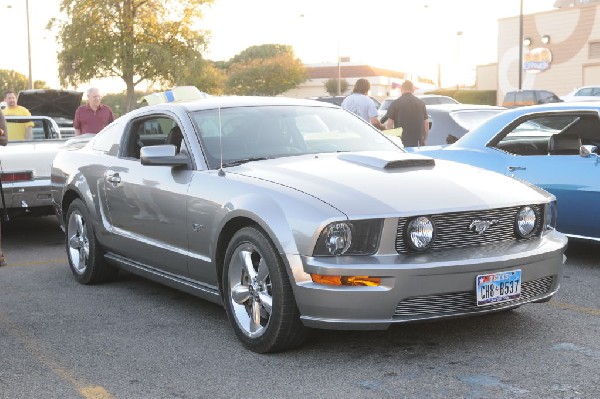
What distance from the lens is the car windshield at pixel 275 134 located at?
571 cm

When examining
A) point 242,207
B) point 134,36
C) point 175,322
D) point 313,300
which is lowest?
point 175,322

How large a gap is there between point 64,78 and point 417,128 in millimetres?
30726

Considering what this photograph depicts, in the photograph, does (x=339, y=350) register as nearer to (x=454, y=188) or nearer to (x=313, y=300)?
(x=313, y=300)

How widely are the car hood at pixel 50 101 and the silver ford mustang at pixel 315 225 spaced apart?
15238 mm

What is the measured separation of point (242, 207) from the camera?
16.2ft

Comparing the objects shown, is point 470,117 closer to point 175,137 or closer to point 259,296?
point 175,137

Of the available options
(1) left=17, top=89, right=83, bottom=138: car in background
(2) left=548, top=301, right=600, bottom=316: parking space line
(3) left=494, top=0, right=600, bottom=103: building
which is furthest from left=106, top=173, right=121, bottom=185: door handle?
(3) left=494, top=0, right=600, bottom=103: building

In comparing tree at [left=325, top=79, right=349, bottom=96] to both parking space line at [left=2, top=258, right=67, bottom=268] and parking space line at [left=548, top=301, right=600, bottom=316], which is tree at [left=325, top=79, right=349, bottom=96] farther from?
parking space line at [left=548, top=301, right=600, bottom=316]

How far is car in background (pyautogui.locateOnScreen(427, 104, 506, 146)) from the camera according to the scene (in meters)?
12.8

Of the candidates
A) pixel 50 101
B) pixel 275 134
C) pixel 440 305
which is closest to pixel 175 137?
pixel 275 134

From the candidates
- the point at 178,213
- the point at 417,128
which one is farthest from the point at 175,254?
the point at 417,128

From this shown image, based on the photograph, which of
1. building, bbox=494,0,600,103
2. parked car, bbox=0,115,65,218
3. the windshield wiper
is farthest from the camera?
building, bbox=494,0,600,103

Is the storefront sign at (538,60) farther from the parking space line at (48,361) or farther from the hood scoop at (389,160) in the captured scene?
the parking space line at (48,361)

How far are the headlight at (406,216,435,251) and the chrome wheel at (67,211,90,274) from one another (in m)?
3.40
